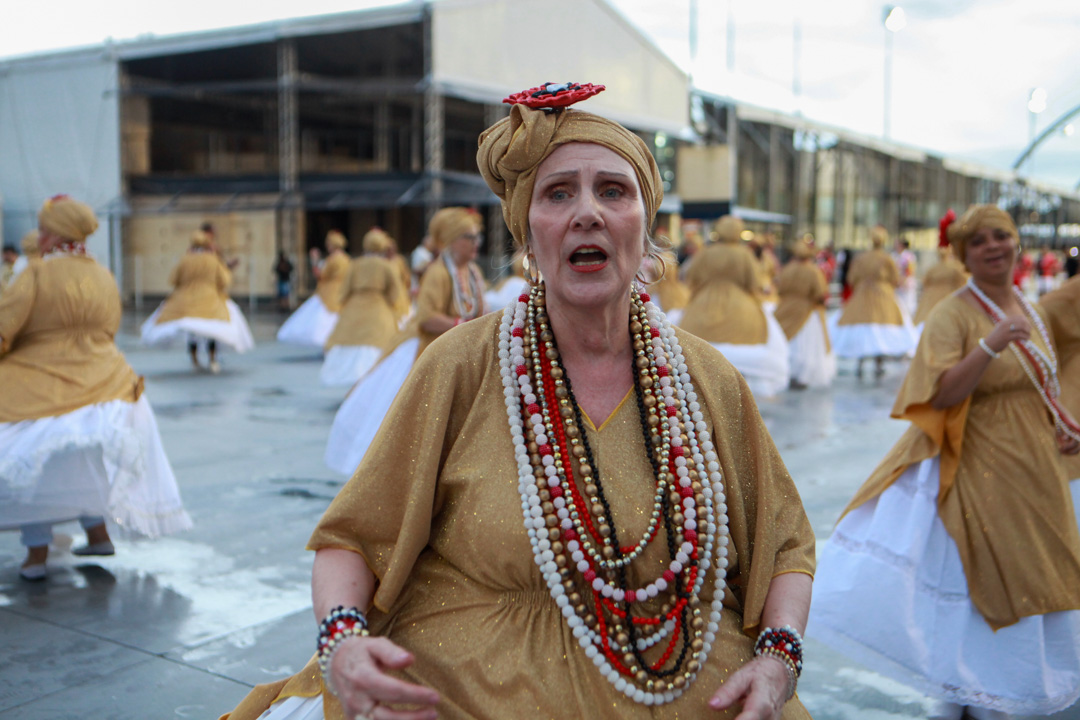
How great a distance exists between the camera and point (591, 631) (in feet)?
5.94

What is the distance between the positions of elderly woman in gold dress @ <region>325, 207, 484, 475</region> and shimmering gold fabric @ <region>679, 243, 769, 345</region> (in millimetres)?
4644

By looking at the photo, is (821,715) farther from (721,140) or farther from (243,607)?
(721,140)

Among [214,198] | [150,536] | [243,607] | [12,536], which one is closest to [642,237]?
[243,607]

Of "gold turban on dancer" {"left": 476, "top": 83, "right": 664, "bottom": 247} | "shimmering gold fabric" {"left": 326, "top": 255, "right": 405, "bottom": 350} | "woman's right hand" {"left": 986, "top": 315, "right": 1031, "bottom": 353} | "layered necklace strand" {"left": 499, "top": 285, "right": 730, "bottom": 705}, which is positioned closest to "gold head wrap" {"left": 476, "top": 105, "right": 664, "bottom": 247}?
"gold turban on dancer" {"left": 476, "top": 83, "right": 664, "bottom": 247}

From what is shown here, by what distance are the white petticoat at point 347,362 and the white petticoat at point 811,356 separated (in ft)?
17.8

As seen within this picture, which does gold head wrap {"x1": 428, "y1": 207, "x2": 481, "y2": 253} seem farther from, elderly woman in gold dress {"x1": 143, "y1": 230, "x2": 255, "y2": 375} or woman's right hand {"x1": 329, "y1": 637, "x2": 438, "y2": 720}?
elderly woman in gold dress {"x1": 143, "y1": 230, "x2": 255, "y2": 375}

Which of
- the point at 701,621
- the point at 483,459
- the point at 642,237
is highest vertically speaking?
the point at 642,237

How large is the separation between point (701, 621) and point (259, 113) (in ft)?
98.0

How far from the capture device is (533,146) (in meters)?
1.95

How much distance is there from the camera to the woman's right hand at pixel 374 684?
1603 millimetres

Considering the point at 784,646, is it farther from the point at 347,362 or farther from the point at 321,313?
the point at 321,313

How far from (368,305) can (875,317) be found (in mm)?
7224

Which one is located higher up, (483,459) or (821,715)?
(483,459)

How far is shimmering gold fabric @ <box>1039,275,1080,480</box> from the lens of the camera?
13.5 feet
